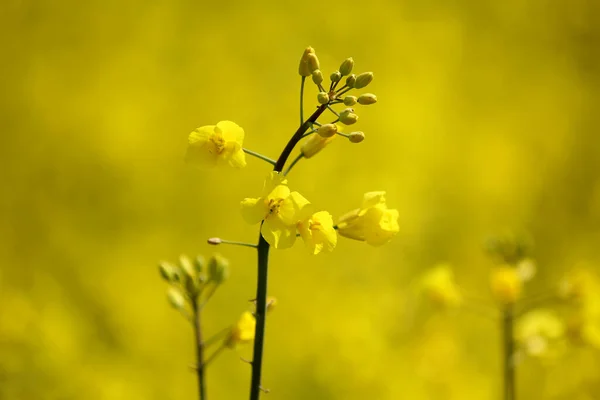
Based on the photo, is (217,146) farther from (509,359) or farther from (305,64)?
(509,359)

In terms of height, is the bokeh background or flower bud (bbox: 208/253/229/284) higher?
the bokeh background

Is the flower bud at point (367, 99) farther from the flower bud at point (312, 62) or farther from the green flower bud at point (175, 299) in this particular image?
the green flower bud at point (175, 299)

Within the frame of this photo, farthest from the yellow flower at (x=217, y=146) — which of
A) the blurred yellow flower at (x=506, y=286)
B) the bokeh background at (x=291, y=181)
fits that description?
the bokeh background at (x=291, y=181)

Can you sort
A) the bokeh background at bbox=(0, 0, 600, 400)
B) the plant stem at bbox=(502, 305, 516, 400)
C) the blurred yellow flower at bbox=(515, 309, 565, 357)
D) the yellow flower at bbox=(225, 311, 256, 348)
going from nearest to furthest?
1. the yellow flower at bbox=(225, 311, 256, 348)
2. the plant stem at bbox=(502, 305, 516, 400)
3. the blurred yellow flower at bbox=(515, 309, 565, 357)
4. the bokeh background at bbox=(0, 0, 600, 400)

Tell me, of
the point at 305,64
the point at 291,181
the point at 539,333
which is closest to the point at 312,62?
the point at 305,64

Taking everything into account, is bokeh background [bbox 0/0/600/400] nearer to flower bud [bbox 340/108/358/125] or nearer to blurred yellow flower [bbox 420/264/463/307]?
blurred yellow flower [bbox 420/264/463/307]

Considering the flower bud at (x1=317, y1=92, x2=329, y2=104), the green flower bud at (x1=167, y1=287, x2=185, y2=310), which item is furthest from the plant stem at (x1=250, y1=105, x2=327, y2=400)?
the green flower bud at (x1=167, y1=287, x2=185, y2=310)
